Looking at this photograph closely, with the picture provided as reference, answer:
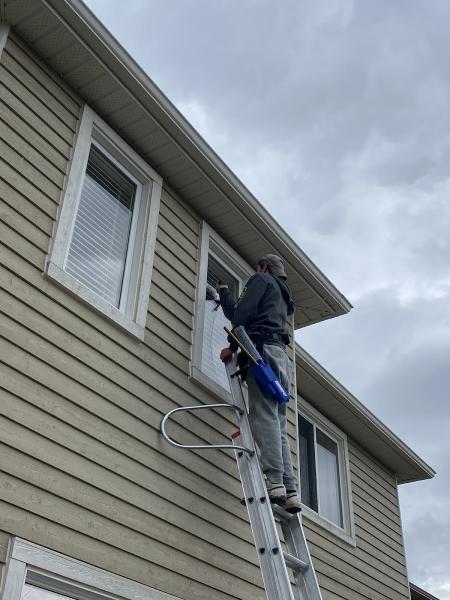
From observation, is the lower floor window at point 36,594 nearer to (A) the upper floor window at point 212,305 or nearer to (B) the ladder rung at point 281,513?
(B) the ladder rung at point 281,513

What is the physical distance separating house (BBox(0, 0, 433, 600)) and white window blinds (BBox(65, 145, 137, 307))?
1cm

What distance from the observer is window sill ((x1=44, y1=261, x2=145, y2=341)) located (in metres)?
4.30

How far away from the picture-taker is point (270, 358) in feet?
16.5

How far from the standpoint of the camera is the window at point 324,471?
8023 millimetres

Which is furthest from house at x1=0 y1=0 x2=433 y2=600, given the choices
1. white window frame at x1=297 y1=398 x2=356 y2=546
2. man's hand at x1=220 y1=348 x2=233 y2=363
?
white window frame at x1=297 y1=398 x2=356 y2=546

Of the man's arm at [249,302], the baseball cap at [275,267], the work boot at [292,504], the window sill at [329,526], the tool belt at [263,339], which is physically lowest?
the work boot at [292,504]

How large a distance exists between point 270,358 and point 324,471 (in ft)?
13.2

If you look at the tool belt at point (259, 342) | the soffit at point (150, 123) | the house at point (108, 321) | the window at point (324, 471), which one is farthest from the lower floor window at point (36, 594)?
the window at point (324, 471)

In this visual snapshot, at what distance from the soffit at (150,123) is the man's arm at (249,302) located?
1146mm

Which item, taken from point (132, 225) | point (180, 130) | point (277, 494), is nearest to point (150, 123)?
point (180, 130)

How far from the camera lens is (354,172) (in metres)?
21.5

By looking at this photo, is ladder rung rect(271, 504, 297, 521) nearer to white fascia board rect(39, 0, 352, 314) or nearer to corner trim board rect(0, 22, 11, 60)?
white fascia board rect(39, 0, 352, 314)

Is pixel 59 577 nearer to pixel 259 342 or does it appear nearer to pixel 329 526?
pixel 259 342

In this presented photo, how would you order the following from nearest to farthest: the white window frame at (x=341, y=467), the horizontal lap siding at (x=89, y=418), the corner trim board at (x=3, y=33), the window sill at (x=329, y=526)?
the horizontal lap siding at (x=89, y=418) < the corner trim board at (x=3, y=33) < the window sill at (x=329, y=526) < the white window frame at (x=341, y=467)
